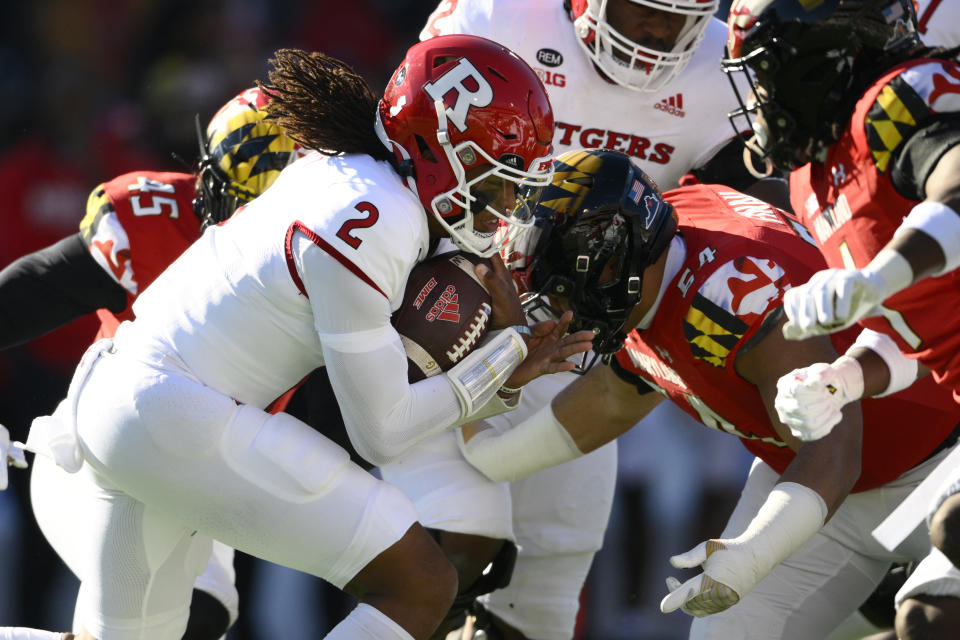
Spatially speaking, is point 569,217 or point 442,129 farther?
point 569,217

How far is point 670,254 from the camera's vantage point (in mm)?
3387

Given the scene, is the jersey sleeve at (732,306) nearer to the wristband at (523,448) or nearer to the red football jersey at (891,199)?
the red football jersey at (891,199)

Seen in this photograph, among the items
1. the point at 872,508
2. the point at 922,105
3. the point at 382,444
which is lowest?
the point at 872,508

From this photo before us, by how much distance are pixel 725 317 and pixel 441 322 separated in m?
0.68

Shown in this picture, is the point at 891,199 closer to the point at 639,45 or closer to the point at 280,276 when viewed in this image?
the point at 280,276

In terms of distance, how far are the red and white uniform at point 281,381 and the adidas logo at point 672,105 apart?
1.66 metres

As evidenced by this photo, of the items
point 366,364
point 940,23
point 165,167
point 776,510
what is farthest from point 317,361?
point 165,167

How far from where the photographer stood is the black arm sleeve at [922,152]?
2607 mm

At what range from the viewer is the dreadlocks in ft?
10.3

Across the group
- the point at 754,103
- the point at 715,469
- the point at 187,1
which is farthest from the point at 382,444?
the point at 187,1

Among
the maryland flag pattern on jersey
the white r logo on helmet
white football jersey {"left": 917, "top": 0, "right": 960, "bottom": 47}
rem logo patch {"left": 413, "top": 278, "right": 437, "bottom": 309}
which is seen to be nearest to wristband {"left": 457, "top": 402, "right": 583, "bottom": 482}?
rem logo patch {"left": 413, "top": 278, "right": 437, "bottom": 309}

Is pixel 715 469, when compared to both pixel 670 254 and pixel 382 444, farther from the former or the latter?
pixel 382 444

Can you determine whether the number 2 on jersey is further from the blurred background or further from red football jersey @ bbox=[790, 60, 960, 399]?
the blurred background

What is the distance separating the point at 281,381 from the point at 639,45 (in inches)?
73.5
